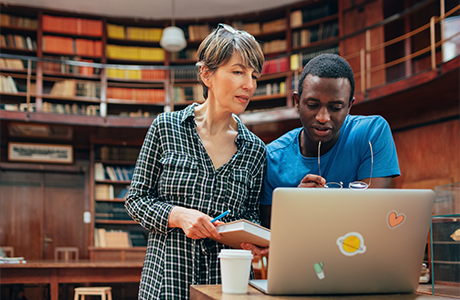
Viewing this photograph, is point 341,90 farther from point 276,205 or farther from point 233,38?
point 276,205

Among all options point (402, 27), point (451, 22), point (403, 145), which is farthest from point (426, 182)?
point (402, 27)

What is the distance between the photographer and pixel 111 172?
23.7ft

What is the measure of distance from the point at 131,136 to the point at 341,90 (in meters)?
6.14

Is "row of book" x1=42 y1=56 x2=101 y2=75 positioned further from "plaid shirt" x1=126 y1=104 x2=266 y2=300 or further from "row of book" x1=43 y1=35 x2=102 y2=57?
"plaid shirt" x1=126 y1=104 x2=266 y2=300

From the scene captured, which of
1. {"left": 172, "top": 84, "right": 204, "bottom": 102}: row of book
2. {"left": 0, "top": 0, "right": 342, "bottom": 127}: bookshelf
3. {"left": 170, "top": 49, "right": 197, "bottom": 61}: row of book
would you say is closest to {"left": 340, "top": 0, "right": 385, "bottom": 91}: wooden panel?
{"left": 0, "top": 0, "right": 342, "bottom": 127}: bookshelf

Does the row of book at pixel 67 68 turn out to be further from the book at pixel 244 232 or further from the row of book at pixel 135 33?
the book at pixel 244 232

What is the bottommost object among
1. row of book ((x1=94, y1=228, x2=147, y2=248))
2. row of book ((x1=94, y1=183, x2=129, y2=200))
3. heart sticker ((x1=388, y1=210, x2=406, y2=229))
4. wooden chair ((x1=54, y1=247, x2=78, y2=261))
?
wooden chair ((x1=54, y1=247, x2=78, y2=261))

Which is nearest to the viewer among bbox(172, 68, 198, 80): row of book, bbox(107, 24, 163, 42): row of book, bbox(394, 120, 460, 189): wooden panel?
bbox(394, 120, 460, 189): wooden panel

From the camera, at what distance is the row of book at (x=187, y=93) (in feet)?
23.5

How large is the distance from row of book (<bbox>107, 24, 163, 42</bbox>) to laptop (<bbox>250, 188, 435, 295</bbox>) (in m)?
7.23

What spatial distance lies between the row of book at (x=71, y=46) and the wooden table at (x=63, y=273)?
3835 mm

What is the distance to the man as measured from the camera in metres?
1.21

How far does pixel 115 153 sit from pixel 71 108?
1004 mm

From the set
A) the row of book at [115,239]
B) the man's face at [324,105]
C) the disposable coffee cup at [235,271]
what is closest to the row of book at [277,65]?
the row of book at [115,239]
